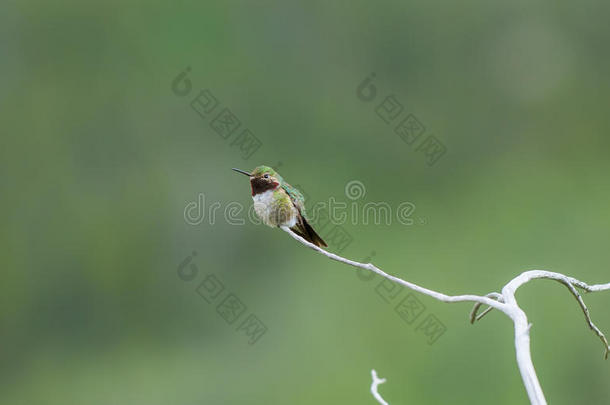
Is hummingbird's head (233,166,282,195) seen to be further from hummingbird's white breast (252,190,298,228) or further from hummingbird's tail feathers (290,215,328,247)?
hummingbird's tail feathers (290,215,328,247)

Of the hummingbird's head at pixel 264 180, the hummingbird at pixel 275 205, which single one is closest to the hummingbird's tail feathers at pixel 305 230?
the hummingbird at pixel 275 205

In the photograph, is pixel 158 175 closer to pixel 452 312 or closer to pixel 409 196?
pixel 409 196

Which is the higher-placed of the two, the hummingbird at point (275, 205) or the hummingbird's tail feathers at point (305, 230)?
the hummingbird at point (275, 205)

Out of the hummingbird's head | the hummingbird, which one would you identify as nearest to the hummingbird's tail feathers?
the hummingbird

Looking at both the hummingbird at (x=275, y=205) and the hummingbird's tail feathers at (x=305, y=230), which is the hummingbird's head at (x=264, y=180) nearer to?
the hummingbird at (x=275, y=205)

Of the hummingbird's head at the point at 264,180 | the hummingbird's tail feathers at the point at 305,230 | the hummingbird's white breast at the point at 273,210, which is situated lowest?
the hummingbird's tail feathers at the point at 305,230

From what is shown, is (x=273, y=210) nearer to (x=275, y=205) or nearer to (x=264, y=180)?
(x=275, y=205)

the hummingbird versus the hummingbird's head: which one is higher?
the hummingbird's head

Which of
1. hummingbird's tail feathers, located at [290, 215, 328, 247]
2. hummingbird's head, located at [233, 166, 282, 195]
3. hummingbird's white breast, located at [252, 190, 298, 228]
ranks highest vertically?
hummingbird's head, located at [233, 166, 282, 195]

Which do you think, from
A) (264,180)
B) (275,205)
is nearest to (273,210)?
(275,205)
